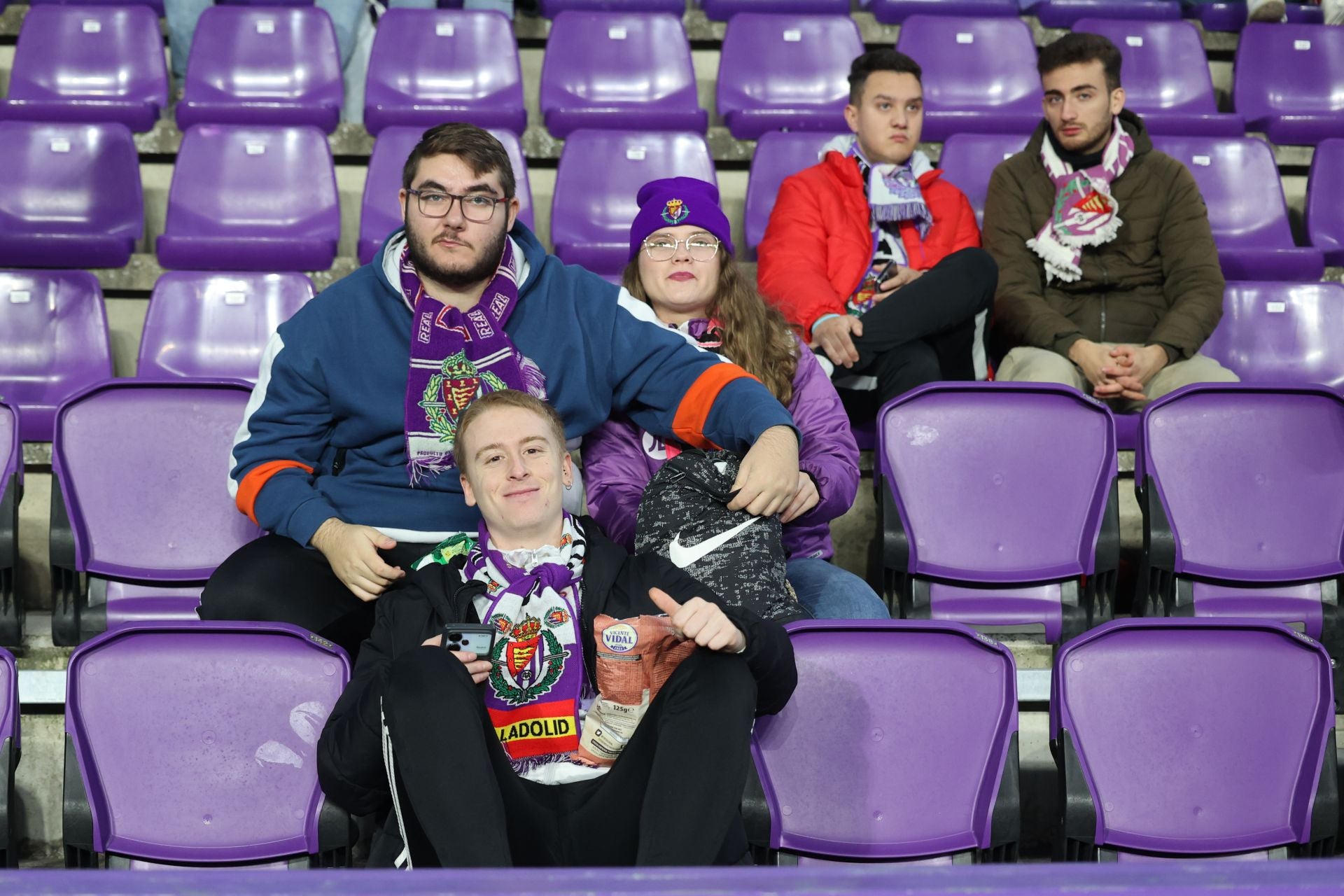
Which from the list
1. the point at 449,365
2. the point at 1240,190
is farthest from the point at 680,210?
the point at 1240,190

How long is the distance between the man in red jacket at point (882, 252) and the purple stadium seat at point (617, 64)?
2.66 feet

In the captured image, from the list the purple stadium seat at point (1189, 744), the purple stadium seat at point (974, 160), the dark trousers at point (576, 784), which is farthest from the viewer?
the purple stadium seat at point (974, 160)

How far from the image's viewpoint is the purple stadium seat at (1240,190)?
11.6 feet

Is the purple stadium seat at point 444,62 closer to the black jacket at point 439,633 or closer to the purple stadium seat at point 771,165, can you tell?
the purple stadium seat at point 771,165

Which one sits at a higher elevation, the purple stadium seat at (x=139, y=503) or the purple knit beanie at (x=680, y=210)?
the purple knit beanie at (x=680, y=210)

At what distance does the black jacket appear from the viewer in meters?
1.65

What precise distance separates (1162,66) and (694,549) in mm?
2743

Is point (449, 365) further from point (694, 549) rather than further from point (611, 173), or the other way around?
point (611, 173)

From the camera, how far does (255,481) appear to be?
6.97 feet

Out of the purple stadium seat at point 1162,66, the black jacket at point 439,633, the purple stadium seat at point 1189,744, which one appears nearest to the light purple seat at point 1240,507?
the purple stadium seat at point 1189,744

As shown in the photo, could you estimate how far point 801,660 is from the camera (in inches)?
73.7

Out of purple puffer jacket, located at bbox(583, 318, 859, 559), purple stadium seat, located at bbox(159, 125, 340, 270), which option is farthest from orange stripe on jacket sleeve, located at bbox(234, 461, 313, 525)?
Answer: purple stadium seat, located at bbox(159, 125, 340, 270)

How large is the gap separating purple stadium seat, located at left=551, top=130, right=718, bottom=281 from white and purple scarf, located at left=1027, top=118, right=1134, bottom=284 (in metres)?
0.78

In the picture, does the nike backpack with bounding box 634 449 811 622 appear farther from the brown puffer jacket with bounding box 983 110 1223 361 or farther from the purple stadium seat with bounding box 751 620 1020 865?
the brown puffer jacket with bounding box 983 110 1223 361
